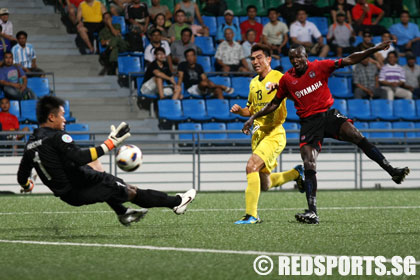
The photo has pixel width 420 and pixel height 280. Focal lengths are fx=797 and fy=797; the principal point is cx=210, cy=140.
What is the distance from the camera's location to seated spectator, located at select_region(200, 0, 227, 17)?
20578mm

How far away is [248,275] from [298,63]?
172 inches

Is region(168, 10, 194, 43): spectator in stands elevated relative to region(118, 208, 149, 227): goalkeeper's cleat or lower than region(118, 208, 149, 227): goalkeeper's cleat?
elevated

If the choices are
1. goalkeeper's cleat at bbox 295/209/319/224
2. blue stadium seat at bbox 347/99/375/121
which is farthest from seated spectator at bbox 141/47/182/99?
goalkeeper's cleat at bbox 295/209/319/224

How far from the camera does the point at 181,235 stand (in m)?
7.76

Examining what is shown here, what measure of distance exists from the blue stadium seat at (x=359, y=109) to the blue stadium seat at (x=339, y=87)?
1.56 ft

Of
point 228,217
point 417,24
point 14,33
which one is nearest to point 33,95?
point 14,33

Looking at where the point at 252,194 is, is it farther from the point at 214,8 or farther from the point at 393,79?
the point at 214,8

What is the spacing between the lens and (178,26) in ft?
63.2

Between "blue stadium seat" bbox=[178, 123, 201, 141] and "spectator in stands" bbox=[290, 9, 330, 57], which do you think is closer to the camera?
"blue stadium seat" bbox=[178, 123, 201, 141]

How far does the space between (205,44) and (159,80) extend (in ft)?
8.22

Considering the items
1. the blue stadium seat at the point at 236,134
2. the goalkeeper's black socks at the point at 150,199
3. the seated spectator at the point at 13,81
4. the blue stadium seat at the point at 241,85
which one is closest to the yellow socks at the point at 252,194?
the goalkeeper's black socks at the point at 150,199

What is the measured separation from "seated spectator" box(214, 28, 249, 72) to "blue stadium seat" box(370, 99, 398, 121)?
10.4 feet

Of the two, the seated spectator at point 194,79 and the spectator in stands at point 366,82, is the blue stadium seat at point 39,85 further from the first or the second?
the spectator in stands at point 366,82

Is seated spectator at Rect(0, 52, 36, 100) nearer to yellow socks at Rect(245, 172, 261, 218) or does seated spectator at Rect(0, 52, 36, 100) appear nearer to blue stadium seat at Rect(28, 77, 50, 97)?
blue stadium seat at Rect(28, 77, 50, 97)
